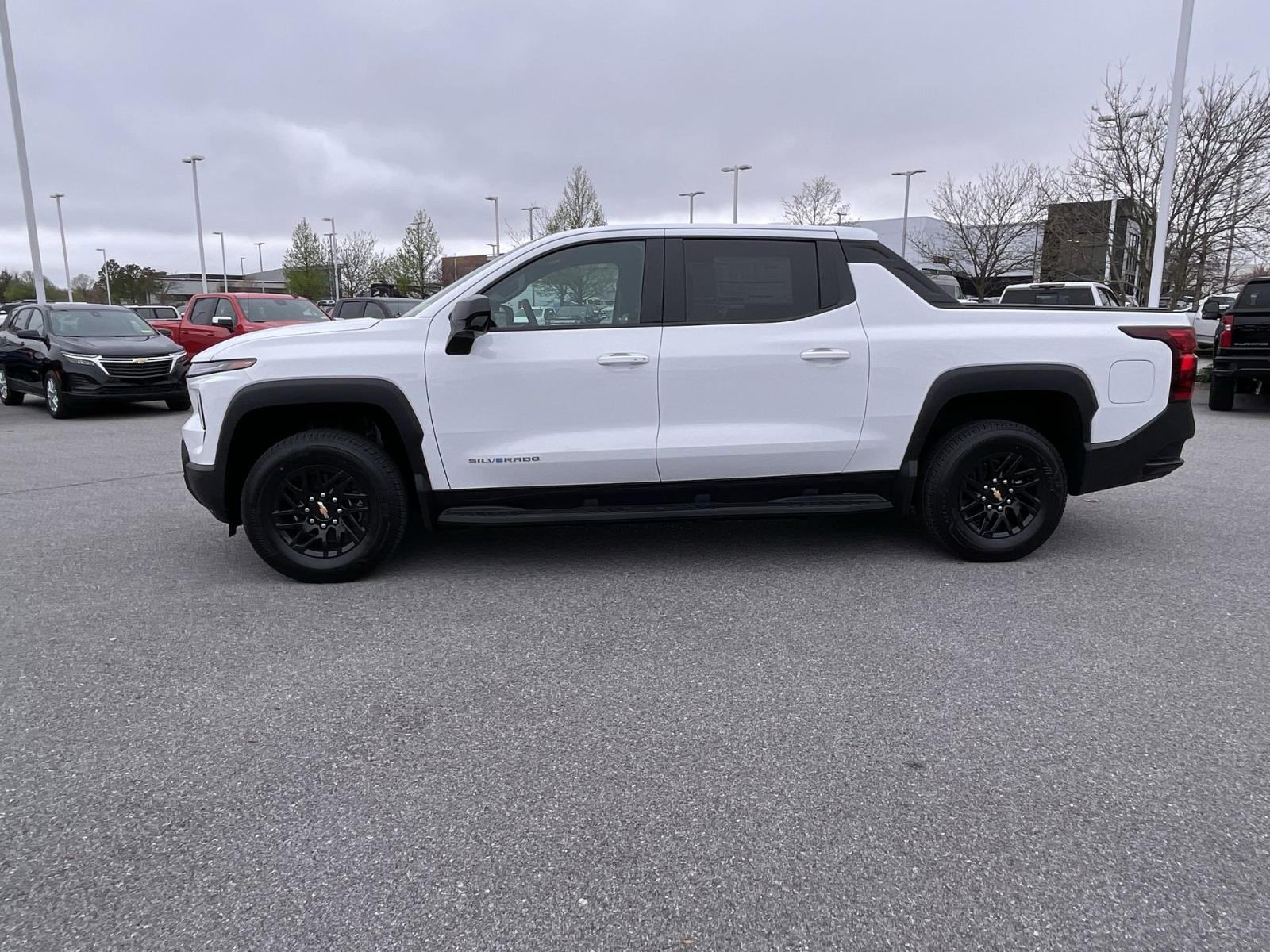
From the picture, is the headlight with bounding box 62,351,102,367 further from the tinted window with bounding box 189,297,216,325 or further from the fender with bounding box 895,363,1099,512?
the fender with bounding box 895,363,1099,512

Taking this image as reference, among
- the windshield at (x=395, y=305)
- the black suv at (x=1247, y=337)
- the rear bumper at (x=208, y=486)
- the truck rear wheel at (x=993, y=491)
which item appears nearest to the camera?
the rear bumper at (x=208, y=486)

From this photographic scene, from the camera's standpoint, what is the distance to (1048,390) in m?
4.91

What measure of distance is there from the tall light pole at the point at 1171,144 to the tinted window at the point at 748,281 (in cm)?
1352

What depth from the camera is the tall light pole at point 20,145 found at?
20.8 meters

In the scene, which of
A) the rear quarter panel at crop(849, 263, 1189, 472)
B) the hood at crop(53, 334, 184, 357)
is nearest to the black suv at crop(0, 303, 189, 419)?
the hood at crop(53, 334, 184, 357)

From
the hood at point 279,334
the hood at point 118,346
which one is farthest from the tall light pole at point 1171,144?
the hood at point 118,346

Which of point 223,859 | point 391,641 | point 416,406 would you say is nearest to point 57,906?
point 223,859

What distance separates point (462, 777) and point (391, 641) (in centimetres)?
127

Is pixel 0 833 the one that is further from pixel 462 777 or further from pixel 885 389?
pixel 885 389

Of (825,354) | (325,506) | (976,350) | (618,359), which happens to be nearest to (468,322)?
(618,359)

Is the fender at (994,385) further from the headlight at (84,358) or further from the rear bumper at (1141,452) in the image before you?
the headlight at (84,358)

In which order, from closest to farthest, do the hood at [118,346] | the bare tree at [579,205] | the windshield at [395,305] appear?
the hood at [118,346]
the windshield at [395,305]
the bare tree at [579,205]

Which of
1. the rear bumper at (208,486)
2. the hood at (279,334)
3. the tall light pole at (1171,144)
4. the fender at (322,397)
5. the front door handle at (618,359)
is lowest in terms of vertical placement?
the rear bumper at (208,486)

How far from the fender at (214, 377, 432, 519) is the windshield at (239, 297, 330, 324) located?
37.9 ft
